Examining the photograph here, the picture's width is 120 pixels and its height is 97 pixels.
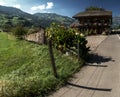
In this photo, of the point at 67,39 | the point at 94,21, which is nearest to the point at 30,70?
the point at 67,39

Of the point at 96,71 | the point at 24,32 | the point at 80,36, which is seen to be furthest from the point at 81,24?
the point at 96,71

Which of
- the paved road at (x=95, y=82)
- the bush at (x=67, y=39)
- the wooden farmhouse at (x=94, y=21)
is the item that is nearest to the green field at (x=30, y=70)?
the paved road at (x=95, y=82)

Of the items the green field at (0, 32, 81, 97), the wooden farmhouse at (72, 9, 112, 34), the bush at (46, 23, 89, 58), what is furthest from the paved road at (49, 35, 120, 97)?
the wooden farmhouse at (72, 9, 112, 34)

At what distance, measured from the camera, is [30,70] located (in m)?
14.5

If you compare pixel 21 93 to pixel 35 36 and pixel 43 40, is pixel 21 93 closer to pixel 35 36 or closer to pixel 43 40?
pixel 43 40

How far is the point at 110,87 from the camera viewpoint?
36.8ft

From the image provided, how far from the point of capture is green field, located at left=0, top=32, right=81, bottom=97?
10.2 meters

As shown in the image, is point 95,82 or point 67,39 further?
point 67,39

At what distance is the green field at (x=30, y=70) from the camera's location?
10.2 meters

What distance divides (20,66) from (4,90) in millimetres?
6162

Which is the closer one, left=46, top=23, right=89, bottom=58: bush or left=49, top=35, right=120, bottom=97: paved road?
left=49, top=35, right=120, bottom=97: paved road

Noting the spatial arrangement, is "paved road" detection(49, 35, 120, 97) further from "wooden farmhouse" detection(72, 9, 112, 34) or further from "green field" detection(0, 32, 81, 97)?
"wooden farmhouse" detection(72, 9, 112, 34)

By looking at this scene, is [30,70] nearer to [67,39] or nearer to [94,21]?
[67,39]

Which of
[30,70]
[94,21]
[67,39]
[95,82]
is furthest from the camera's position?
[94,21]
